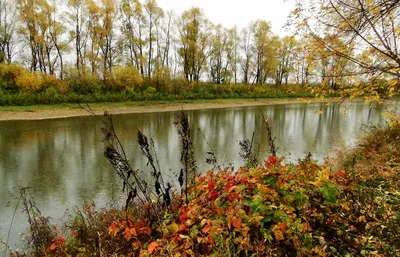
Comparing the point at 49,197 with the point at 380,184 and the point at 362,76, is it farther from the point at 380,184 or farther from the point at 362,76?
the point at 362,76

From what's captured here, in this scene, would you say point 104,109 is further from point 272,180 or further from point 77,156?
point 272,180

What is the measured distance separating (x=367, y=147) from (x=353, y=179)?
411 centimetres

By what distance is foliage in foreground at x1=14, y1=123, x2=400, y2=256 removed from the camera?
6.42 ft

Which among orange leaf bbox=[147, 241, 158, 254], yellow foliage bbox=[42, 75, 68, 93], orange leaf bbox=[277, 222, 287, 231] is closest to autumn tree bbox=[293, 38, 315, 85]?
orange leaf bbox=[277, 222, 287, 231]

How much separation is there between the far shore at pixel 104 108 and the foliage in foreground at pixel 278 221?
12032 mm

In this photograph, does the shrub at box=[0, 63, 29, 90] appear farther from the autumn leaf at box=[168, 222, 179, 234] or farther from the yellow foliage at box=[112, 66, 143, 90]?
the autumn leaf at box=[168, 222, 179, 234]

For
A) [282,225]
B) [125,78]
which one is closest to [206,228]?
[282,225]

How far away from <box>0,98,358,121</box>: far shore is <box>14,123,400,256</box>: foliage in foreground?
39.5 feet

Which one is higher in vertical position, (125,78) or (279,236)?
(125,78)

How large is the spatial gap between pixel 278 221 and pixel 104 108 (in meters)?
22.4

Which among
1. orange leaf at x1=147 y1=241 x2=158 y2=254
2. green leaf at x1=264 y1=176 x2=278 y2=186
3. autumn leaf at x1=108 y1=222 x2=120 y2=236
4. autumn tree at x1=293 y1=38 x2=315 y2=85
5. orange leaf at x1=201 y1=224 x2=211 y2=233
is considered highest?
autumn tree at x1=293 y1=38 x2=315 y2=85

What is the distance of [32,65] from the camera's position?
Answer: 30172 mm

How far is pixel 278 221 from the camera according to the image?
2.03 metres

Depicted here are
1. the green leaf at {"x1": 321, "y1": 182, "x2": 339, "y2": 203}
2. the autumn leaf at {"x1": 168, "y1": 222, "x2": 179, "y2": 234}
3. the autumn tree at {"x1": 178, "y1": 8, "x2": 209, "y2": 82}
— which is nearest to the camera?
the green leaf at {"x1": 321, "y1": 182, "x2": 339, "y2": 203}
